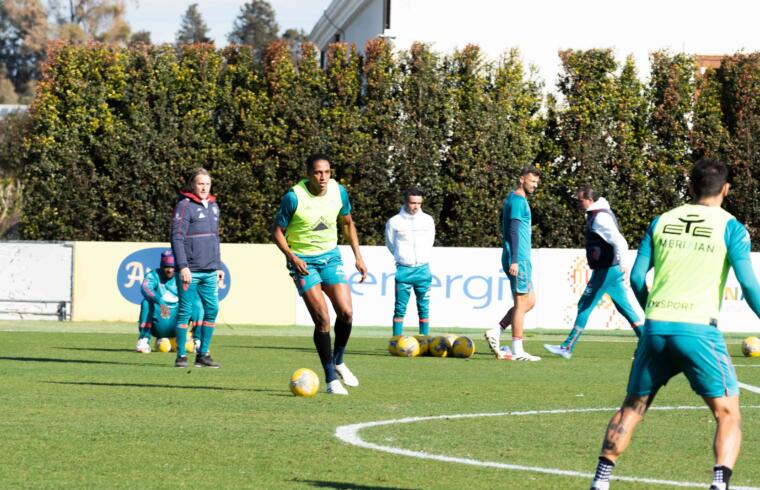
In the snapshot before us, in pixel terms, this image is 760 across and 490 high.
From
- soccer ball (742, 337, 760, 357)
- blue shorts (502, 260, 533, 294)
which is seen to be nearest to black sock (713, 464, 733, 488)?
blue shorts (502, 260, 533, 294)

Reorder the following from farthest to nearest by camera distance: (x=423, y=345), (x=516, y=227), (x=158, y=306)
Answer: (x=158, y=306) → (x=423, y=345) → (x=516, y=227)

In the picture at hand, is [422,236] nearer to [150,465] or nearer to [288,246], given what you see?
[288,246]

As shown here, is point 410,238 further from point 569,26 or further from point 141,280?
point 569,26

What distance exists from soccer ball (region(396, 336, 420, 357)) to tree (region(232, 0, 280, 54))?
11823cm

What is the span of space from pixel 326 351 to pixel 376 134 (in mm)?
16432

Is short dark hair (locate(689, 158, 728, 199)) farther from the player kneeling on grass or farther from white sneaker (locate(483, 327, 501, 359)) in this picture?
the player kneeling on grass

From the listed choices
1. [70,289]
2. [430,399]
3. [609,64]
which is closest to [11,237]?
[70,289]

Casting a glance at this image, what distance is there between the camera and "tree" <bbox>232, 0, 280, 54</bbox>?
439ft

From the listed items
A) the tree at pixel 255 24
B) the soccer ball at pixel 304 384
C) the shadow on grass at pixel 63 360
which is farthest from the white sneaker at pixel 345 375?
the tree at pixel 255 24

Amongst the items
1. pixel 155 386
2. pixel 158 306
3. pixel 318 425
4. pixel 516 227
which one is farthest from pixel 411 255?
pixel 318 425

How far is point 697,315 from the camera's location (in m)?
6.31

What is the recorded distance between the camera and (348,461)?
768 centimetres

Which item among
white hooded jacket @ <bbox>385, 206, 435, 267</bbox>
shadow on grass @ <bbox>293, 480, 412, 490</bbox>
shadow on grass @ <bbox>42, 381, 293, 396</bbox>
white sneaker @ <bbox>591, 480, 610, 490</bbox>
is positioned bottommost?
shadow on grass @ <bbox>293, 480, 412, 490</bbox>

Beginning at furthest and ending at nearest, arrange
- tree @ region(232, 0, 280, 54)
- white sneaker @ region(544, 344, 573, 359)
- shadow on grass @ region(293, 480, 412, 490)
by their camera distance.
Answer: tree @ region(232, 0, 280, 54), white sneaker @ region(544, 344, 573, 359), shadow on grass @ region(293, 480, 412, 490)
